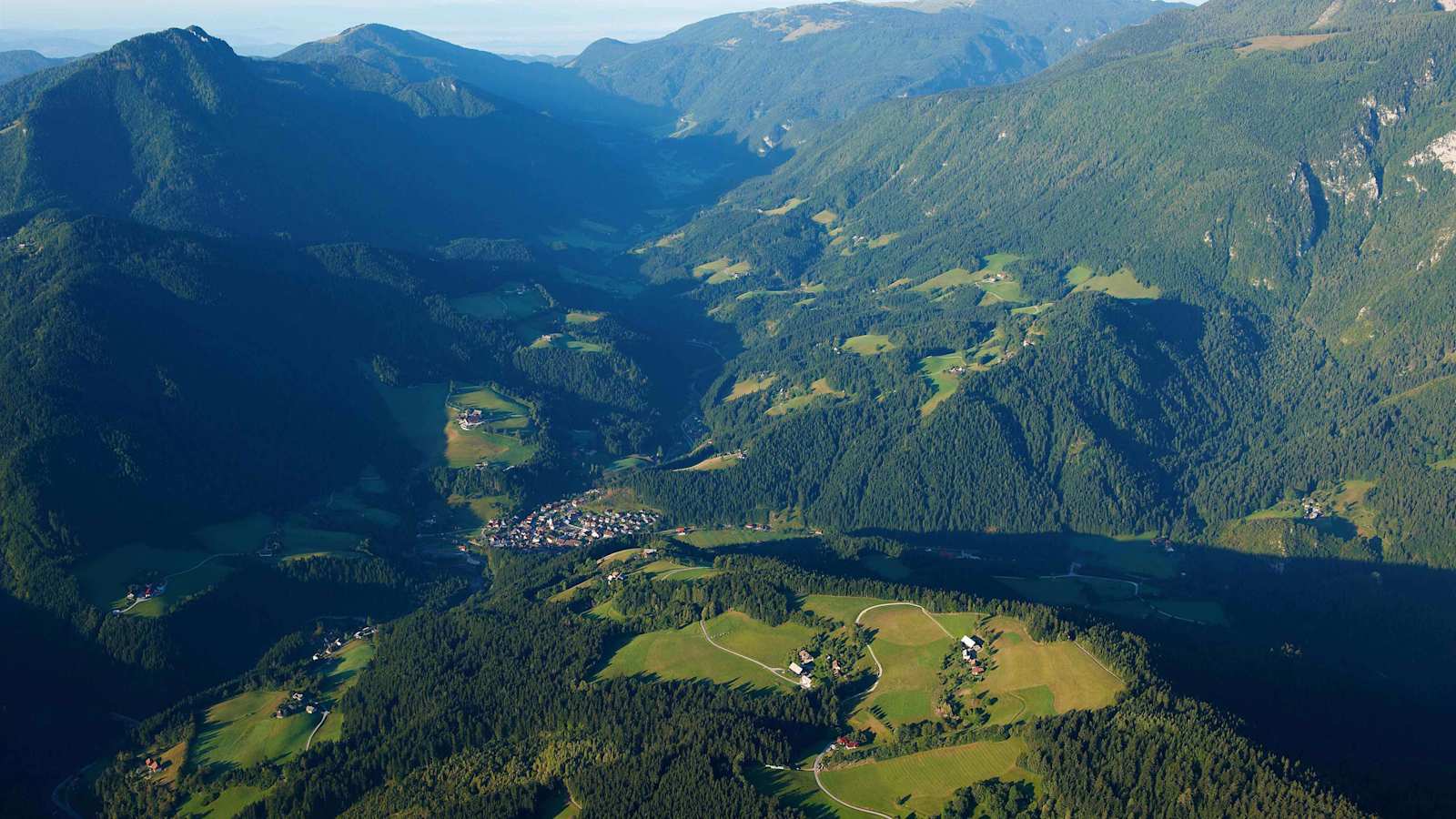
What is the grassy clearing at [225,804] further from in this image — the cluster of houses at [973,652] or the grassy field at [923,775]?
the cluster of houses at [973,652]

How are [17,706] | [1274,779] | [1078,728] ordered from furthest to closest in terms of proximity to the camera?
1. [17,706]
2. [1078,728]
3. [1274,779]

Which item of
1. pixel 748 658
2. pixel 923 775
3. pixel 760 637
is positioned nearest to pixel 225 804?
pixel 748 658

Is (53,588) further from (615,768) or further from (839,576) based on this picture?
(839,576)

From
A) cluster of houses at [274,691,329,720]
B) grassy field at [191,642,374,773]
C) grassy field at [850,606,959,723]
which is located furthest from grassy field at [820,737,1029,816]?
cluster of houses at [274,691,329,720]

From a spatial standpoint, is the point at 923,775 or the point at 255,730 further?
the point at 255,730

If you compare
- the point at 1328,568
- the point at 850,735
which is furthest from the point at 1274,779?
the point at 1328,568

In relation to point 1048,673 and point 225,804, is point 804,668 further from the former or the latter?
point 225,804

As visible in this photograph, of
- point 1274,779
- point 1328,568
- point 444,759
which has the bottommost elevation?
point 1328,568
